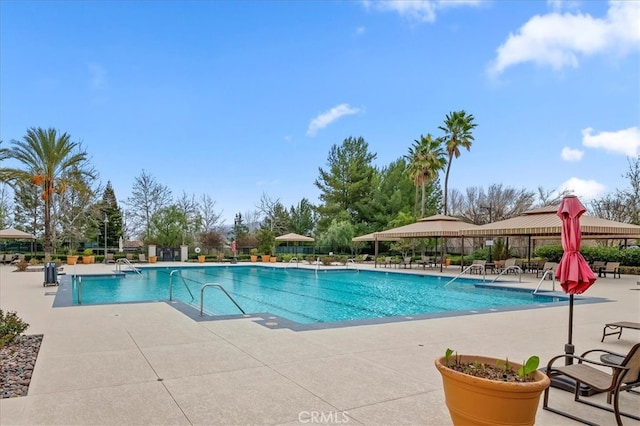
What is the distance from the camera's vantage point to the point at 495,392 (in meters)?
2.40

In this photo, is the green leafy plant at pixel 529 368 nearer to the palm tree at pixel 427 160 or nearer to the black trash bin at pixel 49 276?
the black trash bin at pixel 49 276

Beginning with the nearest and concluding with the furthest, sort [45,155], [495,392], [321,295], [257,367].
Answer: [495,392] < [257,367] < [321,295] < [45,155]

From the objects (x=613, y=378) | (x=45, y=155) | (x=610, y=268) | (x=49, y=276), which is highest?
(x=45, y=155)

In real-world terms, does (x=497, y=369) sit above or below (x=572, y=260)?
below

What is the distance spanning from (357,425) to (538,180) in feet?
123

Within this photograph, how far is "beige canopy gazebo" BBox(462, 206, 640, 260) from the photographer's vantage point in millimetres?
16552

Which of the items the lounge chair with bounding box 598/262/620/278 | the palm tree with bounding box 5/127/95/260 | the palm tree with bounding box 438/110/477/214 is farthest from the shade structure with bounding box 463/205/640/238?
the palm tree with bounding box 5/127/95/260

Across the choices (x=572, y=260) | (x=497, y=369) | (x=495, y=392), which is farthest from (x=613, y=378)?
(x=495, y=392)

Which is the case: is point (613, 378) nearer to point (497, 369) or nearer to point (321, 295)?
point (497, 369)

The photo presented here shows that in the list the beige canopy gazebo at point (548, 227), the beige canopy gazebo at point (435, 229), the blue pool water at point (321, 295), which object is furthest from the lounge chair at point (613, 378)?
the beige canopy gazebo at point (435, 229)

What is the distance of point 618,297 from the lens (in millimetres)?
11469

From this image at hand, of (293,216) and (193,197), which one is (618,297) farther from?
(193,197)

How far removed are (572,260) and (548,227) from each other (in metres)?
13.8

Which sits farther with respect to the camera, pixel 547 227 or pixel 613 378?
pixel 547 227
